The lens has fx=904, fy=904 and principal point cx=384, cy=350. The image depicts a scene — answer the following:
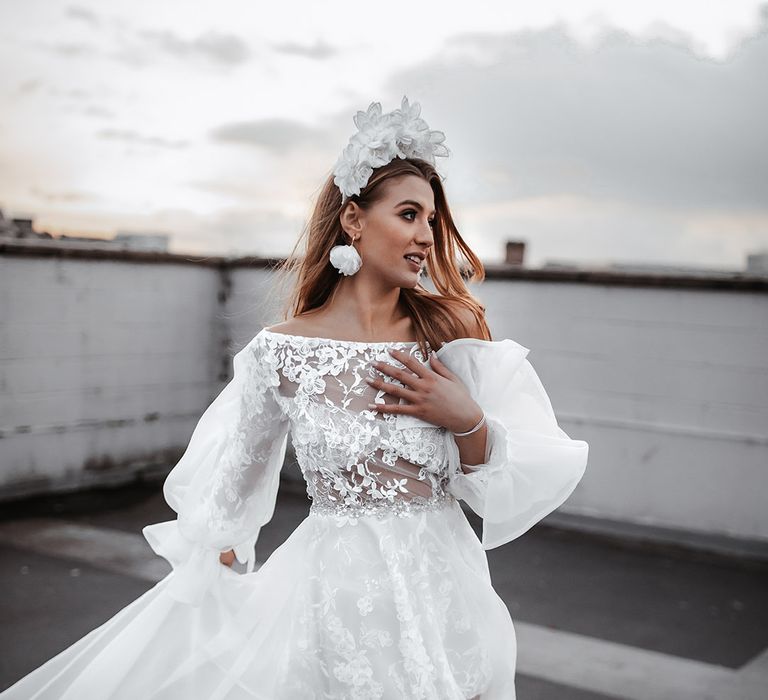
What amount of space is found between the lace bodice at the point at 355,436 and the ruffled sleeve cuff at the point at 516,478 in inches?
4.0

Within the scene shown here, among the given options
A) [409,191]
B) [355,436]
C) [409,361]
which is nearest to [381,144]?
[409,191]

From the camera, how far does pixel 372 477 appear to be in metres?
1.95

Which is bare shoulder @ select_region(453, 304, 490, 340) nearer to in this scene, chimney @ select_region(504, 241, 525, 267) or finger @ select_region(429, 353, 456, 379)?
finger @ select_region(429, 353, 456, 379)

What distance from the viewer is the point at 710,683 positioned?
→ 3.84 meters

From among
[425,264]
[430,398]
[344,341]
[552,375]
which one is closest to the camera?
[430,398]

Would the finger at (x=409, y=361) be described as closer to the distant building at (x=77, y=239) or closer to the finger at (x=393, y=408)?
the finger at (x=393, y=408)

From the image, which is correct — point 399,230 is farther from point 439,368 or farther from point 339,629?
point 339,629

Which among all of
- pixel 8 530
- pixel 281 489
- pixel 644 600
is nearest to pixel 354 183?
pixel 644 600

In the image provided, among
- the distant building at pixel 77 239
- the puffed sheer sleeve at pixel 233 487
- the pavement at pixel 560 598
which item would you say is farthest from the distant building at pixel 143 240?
the puffed sheer sleeve at pixel 233 487

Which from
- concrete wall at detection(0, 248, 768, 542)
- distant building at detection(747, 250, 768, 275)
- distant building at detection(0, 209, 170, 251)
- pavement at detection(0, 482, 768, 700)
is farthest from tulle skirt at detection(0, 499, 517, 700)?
distant building at detection(0, 209, 170, 251)

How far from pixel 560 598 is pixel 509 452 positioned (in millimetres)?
3237

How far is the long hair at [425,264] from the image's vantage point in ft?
6.62

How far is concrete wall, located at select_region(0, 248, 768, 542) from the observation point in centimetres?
610

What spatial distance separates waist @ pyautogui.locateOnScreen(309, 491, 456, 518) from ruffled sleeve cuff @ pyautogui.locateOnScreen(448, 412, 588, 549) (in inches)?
3.1
